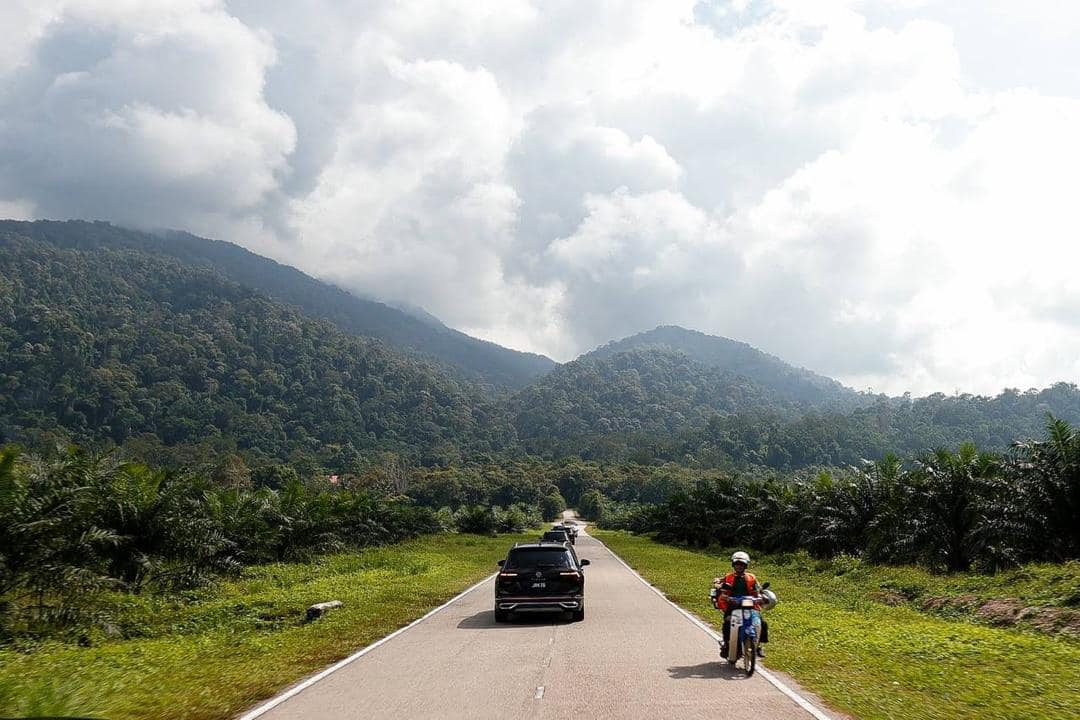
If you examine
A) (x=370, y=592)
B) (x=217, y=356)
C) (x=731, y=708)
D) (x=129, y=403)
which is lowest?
(x=370, y=592)

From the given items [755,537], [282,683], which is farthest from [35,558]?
[755,537]

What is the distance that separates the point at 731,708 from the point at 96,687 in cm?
705

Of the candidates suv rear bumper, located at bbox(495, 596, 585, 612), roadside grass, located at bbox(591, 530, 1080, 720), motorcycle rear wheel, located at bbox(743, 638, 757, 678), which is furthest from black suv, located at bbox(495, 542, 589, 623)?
motorcycle rear wheel, located at bbox(743, 638, 757, 678)

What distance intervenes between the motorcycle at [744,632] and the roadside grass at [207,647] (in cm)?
564

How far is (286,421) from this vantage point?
16538 centimetres

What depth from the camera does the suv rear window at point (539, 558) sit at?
50.2 ft

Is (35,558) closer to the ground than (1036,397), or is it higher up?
closer to the ground

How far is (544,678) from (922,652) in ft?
19.9

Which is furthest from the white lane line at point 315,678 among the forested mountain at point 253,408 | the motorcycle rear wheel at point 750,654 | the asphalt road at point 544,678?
the forested mountain at point 253,408

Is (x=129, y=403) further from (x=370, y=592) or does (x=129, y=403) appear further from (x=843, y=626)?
(x=843, y=626)

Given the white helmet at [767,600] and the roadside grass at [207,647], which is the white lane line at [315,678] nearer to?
the roadside grass at [207,647]

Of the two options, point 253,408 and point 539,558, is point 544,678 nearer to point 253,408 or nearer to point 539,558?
point 539,558

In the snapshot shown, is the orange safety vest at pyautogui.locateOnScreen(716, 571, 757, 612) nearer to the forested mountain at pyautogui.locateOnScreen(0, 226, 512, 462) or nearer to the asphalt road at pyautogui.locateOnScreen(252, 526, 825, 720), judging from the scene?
the asphalt road at pyautogui.locateOnScreen(252, 526, 825, 720)

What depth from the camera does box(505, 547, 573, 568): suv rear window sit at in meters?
15.3
